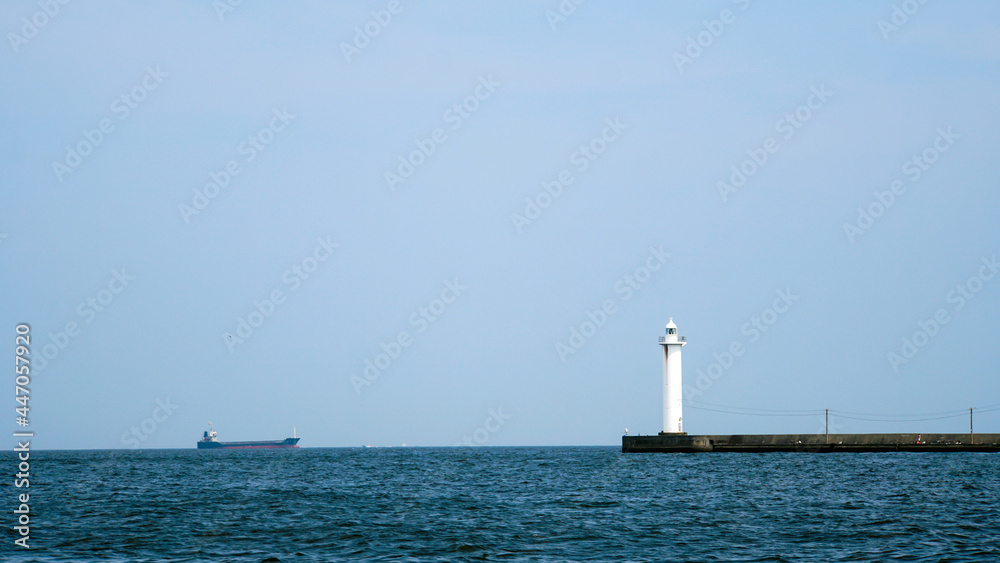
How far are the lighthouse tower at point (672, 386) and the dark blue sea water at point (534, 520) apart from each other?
2733cm

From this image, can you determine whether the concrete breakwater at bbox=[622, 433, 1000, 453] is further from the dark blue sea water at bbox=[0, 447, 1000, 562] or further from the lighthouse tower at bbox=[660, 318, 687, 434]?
the dark blue sea water at bbox=[0, 447, 1000, 562]

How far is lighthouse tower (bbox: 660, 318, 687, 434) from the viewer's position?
268 ft

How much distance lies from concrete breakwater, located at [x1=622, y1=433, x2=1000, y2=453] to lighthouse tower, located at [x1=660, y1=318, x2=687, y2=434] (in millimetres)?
1018

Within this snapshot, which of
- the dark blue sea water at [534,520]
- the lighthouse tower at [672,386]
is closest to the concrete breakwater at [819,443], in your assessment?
the lighthouse tower at [672,386]

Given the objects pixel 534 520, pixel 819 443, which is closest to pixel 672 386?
pixel 819 443

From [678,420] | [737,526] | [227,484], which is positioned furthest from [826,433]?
[737,526]

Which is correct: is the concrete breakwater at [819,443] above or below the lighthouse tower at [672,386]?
below

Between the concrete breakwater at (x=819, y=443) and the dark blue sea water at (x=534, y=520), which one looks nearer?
the dark blue sea water at (x=534, y=520)

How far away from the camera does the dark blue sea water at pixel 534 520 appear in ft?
81.2

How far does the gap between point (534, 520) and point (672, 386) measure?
51.5 metres

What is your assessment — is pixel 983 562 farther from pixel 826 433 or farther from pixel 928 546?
pixel 826 433

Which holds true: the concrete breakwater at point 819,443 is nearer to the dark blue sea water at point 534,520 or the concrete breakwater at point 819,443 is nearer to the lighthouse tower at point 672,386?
the lighthouse tower at point 672,386

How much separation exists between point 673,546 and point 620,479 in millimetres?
28276

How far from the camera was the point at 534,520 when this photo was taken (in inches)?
1266
